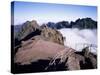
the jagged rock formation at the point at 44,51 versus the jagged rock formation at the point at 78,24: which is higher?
the jagged rock formation at the point at 78,24

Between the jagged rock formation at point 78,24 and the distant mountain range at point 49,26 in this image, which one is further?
the jagged rock formation at point 78,24

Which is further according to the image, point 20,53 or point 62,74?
point 62,74

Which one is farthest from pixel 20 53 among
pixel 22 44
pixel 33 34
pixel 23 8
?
pixel 23 8

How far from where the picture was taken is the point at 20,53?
208cm

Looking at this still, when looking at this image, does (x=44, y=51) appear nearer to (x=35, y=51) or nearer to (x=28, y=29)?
(x=35, y=51)

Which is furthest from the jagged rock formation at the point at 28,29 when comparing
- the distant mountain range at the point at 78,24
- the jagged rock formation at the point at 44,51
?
the distant mountain range at the point at 78,24

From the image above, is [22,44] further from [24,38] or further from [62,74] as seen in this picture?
[62,74]

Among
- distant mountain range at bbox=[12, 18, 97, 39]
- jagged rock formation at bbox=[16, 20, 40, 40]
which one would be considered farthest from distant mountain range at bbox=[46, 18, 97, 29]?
jagged rock formation at bbox=[16, 20, 40, 40]

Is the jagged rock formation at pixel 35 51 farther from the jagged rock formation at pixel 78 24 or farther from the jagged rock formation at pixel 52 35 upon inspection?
the jagged rock formation at pixel 78 24

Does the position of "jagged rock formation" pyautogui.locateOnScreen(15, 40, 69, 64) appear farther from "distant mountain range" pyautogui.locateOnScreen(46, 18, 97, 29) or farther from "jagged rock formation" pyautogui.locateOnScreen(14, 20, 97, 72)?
"distant mountain range" pyautogui.locateOnScreen(46, 18, 97, 29)

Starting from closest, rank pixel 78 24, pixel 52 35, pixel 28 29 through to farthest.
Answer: pixel 28 29
pixel 52 35
pixel 78 24

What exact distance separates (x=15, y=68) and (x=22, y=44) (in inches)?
9.3

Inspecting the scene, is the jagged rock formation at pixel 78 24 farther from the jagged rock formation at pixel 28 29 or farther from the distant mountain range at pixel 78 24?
the jagged rock formation at pixel 28 29

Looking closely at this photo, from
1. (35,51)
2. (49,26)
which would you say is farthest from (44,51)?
(49,26)
